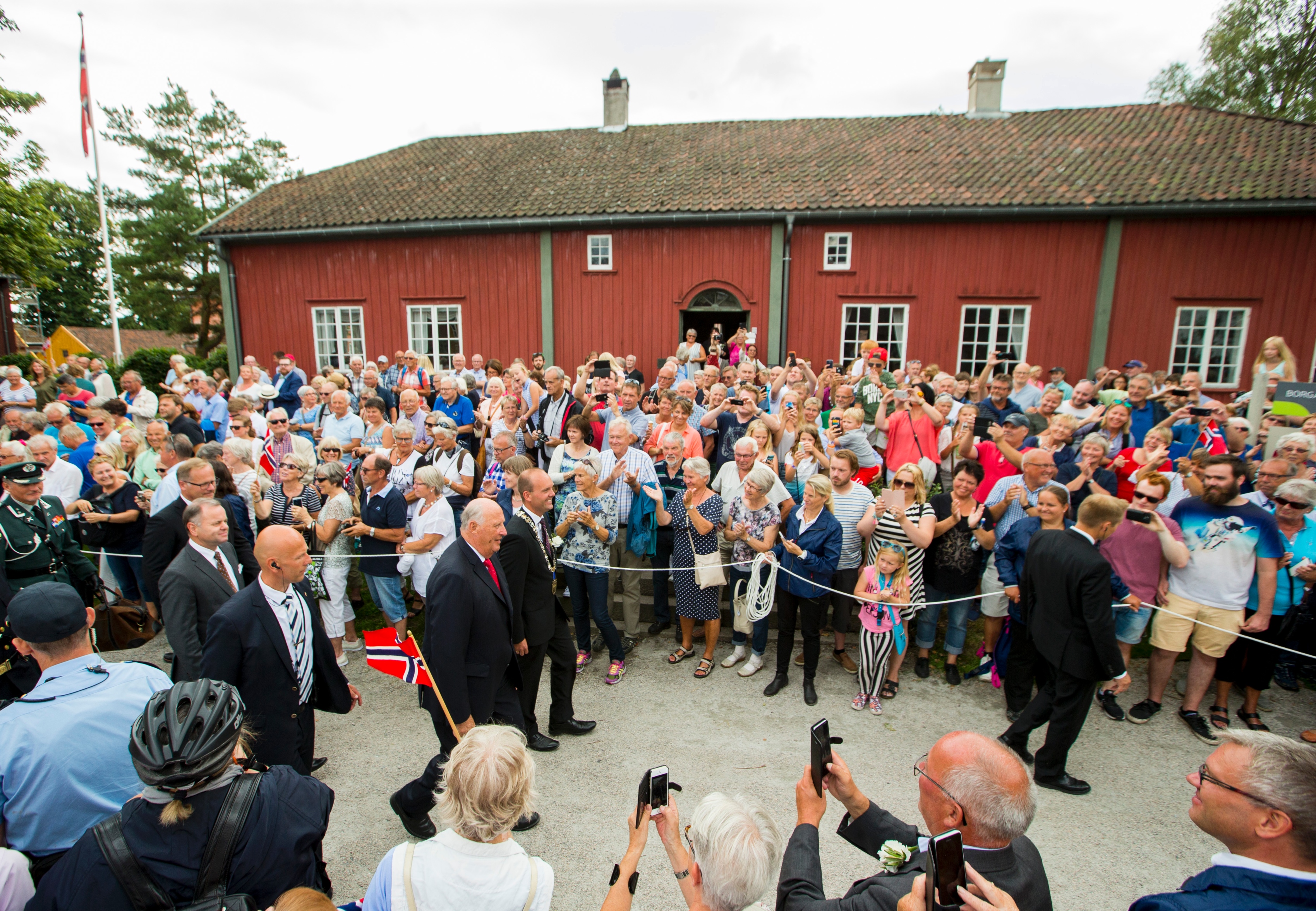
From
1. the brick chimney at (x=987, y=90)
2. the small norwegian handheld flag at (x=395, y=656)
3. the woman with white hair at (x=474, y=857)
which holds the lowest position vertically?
the small norwegian handheld flag at (x=395, y=656)

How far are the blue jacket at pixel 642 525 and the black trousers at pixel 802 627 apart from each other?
1.28 metres

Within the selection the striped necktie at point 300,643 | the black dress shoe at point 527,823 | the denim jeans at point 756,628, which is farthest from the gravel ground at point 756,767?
the striped necktie at point 300,643

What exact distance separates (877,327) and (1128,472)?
959 cm

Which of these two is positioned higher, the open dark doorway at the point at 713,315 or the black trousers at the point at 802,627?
the open dark doorway at the point at 713,315

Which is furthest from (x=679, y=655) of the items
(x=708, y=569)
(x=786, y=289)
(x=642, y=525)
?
(x=786, y=289)

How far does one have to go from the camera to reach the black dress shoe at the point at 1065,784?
4.11m

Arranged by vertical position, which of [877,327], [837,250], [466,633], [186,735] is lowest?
[466,633]

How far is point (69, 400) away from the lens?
31.4 feet

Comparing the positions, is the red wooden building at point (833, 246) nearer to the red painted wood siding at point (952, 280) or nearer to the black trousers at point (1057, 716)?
the red painted wood siding at point (952, 280)

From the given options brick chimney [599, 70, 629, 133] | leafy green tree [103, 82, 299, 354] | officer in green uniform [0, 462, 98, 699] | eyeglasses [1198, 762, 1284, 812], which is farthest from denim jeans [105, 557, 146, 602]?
leafy green tree [103, 82, 299, 354]

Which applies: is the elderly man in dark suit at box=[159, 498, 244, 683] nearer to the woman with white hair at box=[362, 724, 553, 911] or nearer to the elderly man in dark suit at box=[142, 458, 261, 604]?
the elderly man in dark suit at box=[142, 458, 261, 604]

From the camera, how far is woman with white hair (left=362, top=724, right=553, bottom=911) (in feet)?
6.21

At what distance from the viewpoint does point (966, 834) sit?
6.53 ft

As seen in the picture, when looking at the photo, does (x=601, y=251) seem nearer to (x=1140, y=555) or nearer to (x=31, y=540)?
(x=31, y=540)
